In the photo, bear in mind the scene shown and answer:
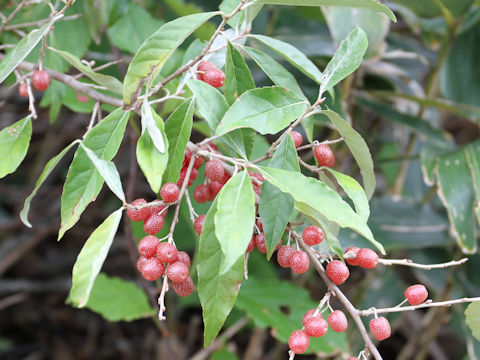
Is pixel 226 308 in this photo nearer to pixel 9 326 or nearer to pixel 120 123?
pixel 120 123

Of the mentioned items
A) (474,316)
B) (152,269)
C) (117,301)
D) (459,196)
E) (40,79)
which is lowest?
(117,301)

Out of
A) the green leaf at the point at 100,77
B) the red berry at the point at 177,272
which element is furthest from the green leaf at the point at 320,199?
the green leaf at the point at 100,77

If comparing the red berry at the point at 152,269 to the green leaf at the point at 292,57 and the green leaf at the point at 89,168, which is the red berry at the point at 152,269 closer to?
the green leaf at the point at 89,168

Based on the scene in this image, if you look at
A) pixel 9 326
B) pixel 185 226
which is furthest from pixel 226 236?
pixel 9 326

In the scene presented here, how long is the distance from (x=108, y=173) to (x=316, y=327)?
27 cm

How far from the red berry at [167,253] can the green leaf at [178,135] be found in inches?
3.4

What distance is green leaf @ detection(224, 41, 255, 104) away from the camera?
61 cm

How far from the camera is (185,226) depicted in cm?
162

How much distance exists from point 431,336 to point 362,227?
1.16 meters

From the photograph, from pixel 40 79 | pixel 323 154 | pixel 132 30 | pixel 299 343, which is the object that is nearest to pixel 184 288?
pixel 299 343

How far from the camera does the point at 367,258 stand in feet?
1.86

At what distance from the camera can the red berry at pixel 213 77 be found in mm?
612

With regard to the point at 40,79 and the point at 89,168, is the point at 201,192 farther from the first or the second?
the point at 40,79

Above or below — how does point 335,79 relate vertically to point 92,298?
above
